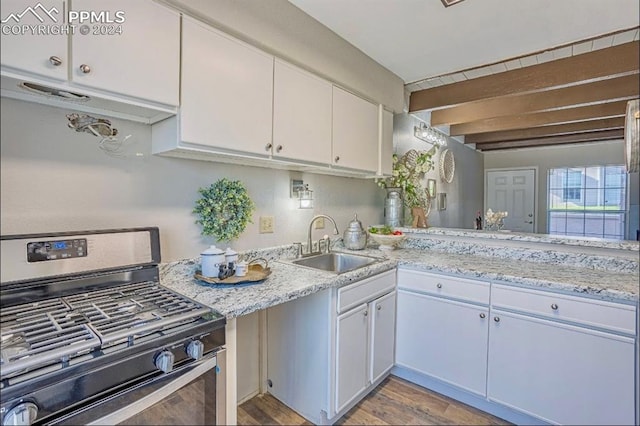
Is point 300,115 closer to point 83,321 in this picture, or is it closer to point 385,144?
point 385,144

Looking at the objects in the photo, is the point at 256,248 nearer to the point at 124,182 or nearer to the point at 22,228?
the point at 124,182

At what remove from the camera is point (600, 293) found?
57.2 inches

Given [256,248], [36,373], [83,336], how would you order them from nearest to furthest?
[36,373], [83,336], [256,248]

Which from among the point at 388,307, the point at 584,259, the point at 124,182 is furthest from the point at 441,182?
the point at 124,182

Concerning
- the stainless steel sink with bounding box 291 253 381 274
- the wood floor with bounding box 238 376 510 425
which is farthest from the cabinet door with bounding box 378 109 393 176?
the wood floor with bounding box 238 376 510 425

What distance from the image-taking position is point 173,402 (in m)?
0.93

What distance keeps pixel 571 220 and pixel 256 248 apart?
5.21 m

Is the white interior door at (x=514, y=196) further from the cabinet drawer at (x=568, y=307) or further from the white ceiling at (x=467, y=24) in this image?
the cabinet drawer at (x=568, y=307)

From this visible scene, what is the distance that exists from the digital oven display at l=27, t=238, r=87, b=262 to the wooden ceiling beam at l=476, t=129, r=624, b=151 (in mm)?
5464

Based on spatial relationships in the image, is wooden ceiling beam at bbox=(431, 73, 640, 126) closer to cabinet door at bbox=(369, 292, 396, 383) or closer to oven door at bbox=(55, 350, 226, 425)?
cabinet door at bbox=(369, 292, 396, 383)

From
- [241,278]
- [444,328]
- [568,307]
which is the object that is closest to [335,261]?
[444,328]

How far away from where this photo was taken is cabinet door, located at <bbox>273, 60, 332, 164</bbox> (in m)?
1.62

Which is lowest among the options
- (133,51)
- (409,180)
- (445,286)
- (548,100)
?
(445,286)

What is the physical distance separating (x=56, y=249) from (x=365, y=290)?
4.57 feet
